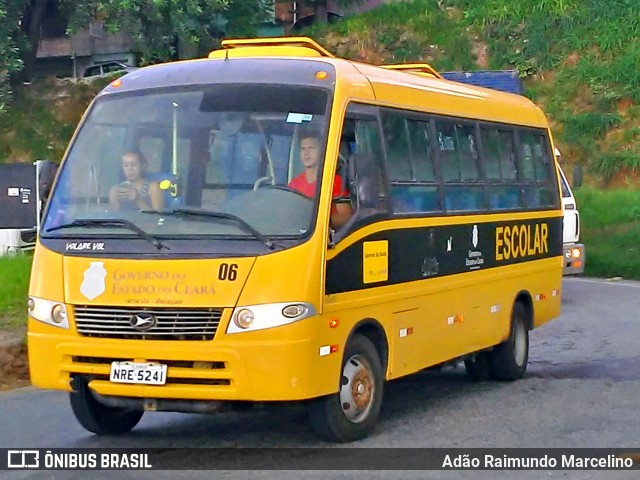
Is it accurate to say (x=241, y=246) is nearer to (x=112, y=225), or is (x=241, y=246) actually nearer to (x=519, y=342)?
(x=112, y=225)

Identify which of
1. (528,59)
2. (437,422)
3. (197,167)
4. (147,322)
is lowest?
(437,422)

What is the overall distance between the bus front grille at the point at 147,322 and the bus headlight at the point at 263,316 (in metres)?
0.12

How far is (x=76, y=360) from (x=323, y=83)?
250cm

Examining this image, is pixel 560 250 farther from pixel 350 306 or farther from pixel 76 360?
pixel 76 360

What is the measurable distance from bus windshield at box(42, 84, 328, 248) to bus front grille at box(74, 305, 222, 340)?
0.51m

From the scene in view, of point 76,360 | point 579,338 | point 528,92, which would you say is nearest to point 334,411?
point 76,360

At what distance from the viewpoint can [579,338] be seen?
49.9 ft

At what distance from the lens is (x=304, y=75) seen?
351 inches

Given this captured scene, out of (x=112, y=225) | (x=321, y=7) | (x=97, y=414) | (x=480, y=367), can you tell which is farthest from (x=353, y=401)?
(x=321, y=7)

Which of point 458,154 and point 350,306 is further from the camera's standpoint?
point 458,154

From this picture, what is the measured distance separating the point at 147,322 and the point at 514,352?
496 cm

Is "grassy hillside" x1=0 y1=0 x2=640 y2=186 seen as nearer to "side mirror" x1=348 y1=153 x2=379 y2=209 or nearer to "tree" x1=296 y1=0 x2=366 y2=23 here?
"tree" x1=296 y1=0 x2=366 y2=23

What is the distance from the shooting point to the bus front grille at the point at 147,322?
26.6ft

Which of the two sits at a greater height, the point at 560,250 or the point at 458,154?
the point at 458,154
